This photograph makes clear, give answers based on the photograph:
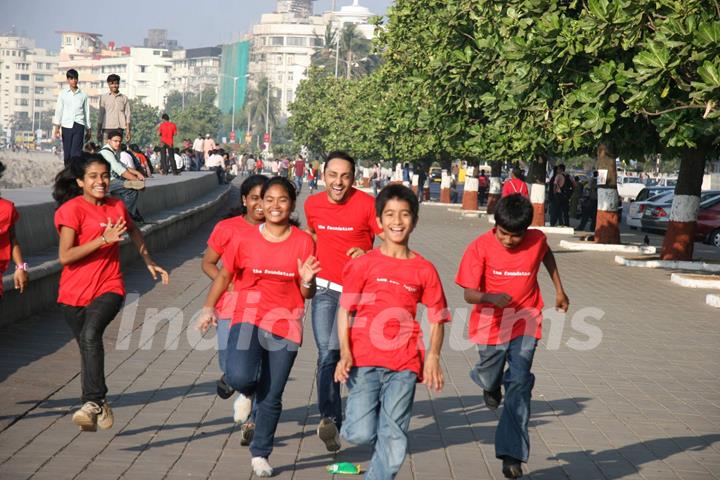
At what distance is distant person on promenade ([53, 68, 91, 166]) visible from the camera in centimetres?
1867

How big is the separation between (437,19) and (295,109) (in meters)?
65.0

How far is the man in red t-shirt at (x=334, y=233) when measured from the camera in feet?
24.6

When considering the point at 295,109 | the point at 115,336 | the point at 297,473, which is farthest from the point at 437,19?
the point at 295,109

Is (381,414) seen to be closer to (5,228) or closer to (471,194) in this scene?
(5,228)

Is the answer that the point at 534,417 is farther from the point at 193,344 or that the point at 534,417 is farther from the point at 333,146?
the point at 333,146

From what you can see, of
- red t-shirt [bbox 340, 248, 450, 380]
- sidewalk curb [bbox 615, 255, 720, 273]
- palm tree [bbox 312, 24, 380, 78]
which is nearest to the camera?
red t-shirt [bbox 340, 248, 450, 380]

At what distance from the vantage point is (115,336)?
38.3 ft

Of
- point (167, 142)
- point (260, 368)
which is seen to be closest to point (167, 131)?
point (167, 142)

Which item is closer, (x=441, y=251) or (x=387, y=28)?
(x=441, y=251)

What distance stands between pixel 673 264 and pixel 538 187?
1097 centimetres

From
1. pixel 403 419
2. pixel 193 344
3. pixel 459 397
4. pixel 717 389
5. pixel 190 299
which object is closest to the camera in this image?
pixel 403 419

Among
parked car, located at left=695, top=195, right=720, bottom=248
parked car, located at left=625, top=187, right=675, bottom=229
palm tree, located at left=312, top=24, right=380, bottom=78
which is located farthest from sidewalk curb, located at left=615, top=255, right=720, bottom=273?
palm tree, located at left=312, top=24, right=380, bottom=78

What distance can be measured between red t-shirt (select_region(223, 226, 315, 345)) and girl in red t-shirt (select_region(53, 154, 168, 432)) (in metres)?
0.90

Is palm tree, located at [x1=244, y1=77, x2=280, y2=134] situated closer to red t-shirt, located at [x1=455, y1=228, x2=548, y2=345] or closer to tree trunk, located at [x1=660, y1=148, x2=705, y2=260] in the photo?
tree trunk, located at [x1=660, y1=148, x2=705, y2=260]
